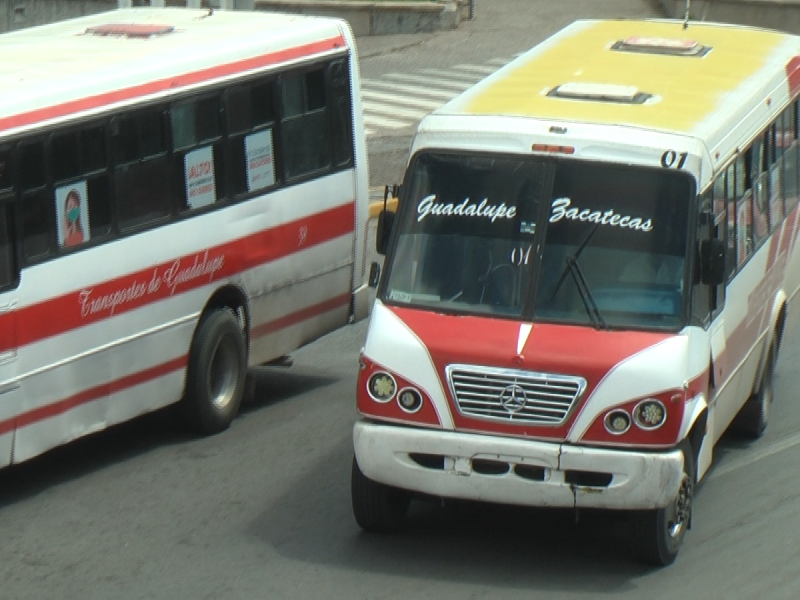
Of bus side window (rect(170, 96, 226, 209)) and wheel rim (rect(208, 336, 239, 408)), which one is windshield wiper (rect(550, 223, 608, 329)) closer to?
bus side window (rect(170, 96, 226, 209))

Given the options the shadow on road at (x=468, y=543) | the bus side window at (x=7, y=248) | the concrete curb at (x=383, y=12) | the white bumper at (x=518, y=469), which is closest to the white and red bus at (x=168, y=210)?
the bus side window at (x=7, y=248)

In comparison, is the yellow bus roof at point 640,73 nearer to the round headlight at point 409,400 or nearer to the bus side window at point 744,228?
the bus side window at point 744,228

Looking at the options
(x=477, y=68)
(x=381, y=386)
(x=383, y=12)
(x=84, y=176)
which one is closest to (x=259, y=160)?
(x=84, y=176)

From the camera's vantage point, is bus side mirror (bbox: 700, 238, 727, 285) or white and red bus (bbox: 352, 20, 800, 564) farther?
bus side mirror (bbox: 700, 238, 727, 285)

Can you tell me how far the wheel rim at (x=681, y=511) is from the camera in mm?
8992

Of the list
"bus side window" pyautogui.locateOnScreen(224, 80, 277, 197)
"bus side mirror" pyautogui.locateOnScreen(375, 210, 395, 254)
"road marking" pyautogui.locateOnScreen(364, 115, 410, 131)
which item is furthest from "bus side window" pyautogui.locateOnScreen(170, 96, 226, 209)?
"road marking" pyautogui.locateOnScreen(364, 115, 410, 131)

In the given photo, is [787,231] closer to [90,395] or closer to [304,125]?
[304,125]

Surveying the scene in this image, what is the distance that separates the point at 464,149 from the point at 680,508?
2.32m

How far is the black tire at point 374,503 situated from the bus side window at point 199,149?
323 centimetres

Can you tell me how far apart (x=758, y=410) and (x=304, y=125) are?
4.14 metres

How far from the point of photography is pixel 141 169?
11391 mm

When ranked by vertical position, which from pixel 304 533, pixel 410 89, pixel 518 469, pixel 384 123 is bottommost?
pixel 410 89

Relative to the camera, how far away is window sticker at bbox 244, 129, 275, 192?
12445mm

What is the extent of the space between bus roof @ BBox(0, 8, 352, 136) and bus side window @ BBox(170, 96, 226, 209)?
0.63 feet
